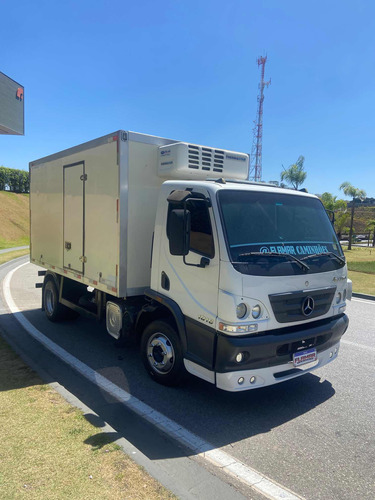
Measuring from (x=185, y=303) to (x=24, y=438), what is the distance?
6.39 feet

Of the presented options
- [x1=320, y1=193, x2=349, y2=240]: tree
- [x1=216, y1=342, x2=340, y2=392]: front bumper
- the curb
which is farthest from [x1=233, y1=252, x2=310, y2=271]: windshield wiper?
[x1=320, y1=193, x2=349, y2=240]: tree

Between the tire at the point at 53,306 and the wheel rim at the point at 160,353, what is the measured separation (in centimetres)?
316

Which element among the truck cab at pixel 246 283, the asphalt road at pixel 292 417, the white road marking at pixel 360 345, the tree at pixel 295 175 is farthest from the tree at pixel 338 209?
the truck cab at pixel 246 283

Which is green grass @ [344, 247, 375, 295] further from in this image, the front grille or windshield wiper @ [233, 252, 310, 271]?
windshield wiper @ [233, 252, 310, 271]

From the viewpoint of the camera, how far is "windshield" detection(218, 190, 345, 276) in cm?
372

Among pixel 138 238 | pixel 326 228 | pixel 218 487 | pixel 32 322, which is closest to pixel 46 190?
pixel 32 322

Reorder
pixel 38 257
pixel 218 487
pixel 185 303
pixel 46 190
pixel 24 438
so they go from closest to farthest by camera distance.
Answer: pixel 218 487
pixel 24 438
pixel 185 303
pixel 46 190
pixel 38 257

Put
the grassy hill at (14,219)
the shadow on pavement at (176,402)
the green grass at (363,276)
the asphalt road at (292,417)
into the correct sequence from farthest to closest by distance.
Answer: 1. the grassy hill at (14,219)
2. the green grass at (363,276)
3. the shadow on pavement at (176,402)
4. the asphalt road at (292,417)

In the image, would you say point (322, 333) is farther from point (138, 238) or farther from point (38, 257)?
point (38, 257)

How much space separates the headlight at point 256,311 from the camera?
361 centimetres

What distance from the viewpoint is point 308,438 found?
3535 mm

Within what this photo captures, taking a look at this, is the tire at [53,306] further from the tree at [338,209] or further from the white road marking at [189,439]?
the tree at [338,209]

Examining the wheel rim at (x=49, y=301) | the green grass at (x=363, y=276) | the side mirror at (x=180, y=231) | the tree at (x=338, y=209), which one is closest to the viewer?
the side mirror at (x=180, y=231)

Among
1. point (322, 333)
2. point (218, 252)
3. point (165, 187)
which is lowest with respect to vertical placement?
point (322, 333)
